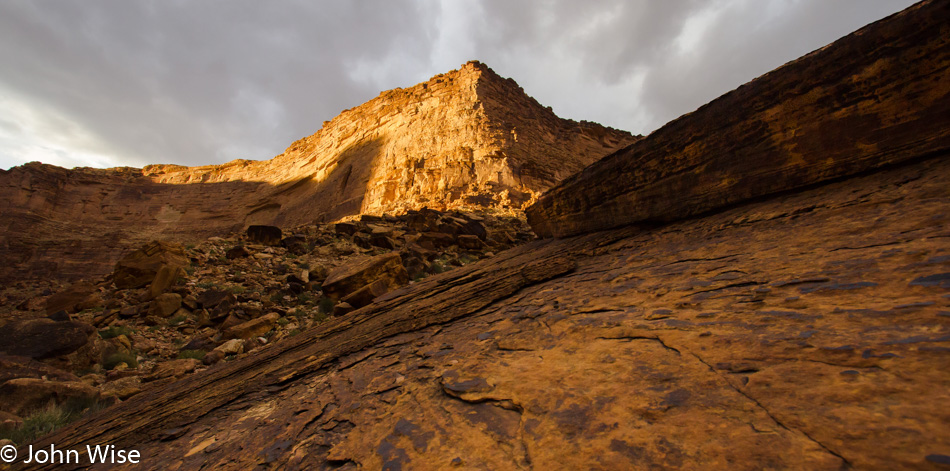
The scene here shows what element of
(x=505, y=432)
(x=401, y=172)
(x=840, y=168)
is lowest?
(x=505, y=432)

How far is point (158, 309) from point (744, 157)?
8.45m

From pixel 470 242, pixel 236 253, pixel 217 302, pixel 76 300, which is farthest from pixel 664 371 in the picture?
pixel 76 300

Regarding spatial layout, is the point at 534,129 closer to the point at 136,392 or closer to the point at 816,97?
the point at 816,97

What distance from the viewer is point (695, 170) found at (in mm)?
3480

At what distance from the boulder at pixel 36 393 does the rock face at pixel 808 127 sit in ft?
21.4

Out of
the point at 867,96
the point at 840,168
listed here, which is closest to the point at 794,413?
the point at 840,168

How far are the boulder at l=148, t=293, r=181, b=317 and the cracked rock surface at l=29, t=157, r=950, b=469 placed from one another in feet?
9.70

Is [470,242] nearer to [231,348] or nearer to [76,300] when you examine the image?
[231,348]

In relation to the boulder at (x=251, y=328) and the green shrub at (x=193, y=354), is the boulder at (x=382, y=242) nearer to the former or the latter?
the boulder at (x=251, y=328)

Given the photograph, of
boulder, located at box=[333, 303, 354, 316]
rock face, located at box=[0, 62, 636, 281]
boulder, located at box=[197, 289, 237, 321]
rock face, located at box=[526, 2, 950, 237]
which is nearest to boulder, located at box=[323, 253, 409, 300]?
boulder, located at box=[333, 303, 354, 316]

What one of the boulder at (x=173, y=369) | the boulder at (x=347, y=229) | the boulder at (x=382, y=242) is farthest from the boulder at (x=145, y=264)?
the boulder at (x=382, y=242)

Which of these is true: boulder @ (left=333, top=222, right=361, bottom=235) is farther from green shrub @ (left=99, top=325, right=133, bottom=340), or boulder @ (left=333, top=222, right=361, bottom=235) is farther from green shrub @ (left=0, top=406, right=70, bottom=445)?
green shrub @ (left=0, top=406, right=70, bottom=445)

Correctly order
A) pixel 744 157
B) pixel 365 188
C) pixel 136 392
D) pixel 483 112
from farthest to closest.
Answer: pixel 365 188
pixel 483 112
pixel 136 392
pixel 744 157

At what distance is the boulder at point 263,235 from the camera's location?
30.8 ft
